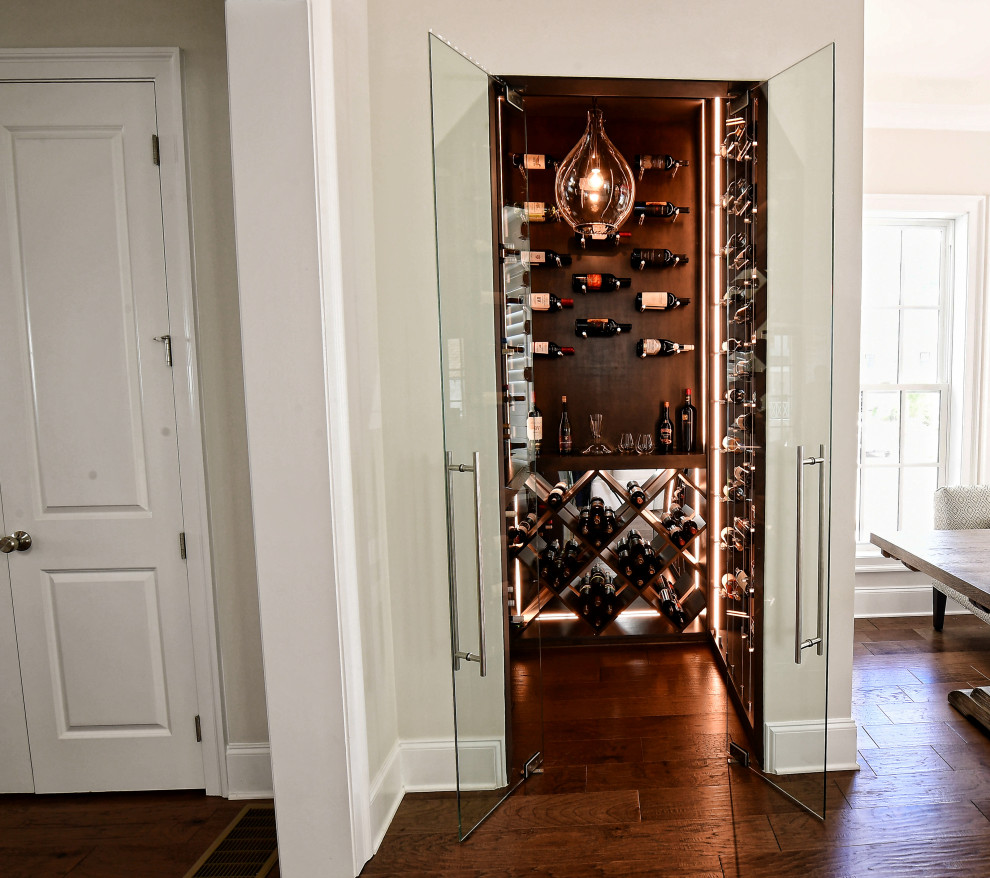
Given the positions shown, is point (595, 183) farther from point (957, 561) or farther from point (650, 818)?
point (650, 818)

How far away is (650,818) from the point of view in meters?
2.14

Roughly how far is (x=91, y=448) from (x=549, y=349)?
83.4 inches

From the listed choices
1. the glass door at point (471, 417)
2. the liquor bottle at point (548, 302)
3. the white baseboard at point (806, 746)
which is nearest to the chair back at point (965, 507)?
the white baseboard at point (806, 746)

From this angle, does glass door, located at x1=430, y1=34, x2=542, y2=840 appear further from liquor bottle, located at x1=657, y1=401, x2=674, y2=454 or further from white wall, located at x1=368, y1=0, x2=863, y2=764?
liquor bottle, located at x1=657, y1=401, x2=674, y2=454

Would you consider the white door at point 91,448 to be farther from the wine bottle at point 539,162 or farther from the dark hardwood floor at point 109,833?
the wine bottle at point 539,162

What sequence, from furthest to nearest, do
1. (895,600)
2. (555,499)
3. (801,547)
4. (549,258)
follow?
(895,600)
(555,499)
(549,258)
(801,547)

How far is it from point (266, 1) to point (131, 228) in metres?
0.95

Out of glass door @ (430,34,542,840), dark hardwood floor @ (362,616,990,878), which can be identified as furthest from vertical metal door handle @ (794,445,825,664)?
glass door @ (430,34,542,840)

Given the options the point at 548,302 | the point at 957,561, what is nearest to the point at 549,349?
the point at 548,302

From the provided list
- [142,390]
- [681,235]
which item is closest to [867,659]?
[681,235]

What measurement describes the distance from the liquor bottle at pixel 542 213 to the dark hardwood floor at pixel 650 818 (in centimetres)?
227

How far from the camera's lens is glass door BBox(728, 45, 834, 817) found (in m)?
1.99

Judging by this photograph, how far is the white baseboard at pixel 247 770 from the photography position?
231 cm

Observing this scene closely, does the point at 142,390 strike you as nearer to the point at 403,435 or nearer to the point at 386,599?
the point at 403,435
